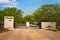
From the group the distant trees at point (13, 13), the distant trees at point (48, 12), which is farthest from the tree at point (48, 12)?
the distant trees at point (13, 13)

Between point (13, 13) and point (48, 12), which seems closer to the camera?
point (48, 12)

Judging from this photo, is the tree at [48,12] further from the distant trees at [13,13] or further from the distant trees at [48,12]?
the distant trees at [13,13]

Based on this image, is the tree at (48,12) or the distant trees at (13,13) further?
the distant trees at (13,13)

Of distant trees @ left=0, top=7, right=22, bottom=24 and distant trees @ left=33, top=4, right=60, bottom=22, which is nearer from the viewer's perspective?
distant trees @ left=33, top=4, right=60, bottom=22

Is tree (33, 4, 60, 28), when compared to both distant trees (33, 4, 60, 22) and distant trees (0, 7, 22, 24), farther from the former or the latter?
distant trees (0, 7, 22, 24)

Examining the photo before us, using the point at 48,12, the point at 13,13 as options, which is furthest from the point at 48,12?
the point at 13,13

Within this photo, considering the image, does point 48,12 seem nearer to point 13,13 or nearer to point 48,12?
point 48,12

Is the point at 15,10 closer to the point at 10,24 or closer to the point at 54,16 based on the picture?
the point at 54,16

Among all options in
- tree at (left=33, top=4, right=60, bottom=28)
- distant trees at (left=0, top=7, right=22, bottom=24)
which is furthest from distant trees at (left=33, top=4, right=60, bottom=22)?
distant trees at (left=0, top=7, right=22, bottom=24)

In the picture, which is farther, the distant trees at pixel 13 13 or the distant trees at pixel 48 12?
the distant trees at pixel 13 13

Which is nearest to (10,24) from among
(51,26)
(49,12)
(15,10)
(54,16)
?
(51,26)

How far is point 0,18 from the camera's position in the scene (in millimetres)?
84625

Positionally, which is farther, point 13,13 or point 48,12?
point 13,13

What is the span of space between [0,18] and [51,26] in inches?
1368
